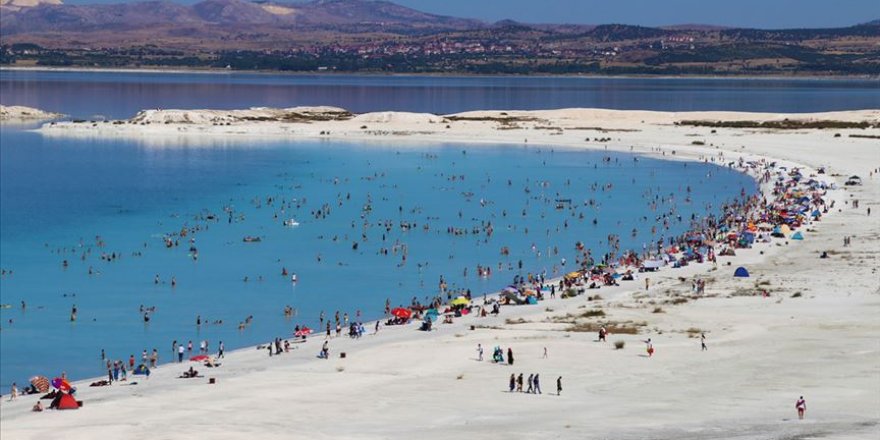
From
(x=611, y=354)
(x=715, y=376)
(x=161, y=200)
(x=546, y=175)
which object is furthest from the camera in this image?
(x=546, y=175)

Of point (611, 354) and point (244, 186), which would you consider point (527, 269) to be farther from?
point (244, 186)

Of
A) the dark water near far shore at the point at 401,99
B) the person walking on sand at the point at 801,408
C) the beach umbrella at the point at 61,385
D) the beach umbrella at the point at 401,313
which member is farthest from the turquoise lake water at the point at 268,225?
the dark water near far shore at the point at 401,99

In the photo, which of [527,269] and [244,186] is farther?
[244,186]

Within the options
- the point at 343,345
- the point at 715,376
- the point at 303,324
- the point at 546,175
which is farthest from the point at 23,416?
the point at 546,175

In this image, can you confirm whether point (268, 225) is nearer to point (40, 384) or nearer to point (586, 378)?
point (40, 384)

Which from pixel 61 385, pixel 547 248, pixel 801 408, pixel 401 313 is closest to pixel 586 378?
pixel 801 408

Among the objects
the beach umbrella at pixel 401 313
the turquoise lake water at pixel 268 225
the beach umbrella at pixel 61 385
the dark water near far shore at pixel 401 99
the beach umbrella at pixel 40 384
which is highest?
the beach umbrella at pixel 61 385

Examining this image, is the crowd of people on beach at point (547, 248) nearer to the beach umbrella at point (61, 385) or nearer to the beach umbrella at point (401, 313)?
the beach umbrella at point (401, 313)
